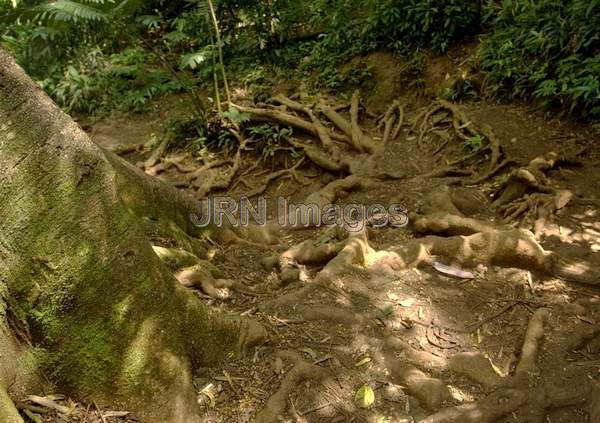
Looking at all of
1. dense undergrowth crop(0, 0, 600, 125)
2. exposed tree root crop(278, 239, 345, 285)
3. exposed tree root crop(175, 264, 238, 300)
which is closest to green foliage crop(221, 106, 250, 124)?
dense undergrowth crop(0, 0, 600, 125)

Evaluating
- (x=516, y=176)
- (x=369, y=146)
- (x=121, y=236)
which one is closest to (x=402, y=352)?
(x=121, y=236)


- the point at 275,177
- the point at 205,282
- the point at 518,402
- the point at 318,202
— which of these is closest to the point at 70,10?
the point at 275,177

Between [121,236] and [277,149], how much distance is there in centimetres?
569

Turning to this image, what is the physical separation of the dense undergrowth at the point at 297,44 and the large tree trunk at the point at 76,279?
4.48 m

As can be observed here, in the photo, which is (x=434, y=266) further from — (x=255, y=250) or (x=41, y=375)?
(x=41, y=375)

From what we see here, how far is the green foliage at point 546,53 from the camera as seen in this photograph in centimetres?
642

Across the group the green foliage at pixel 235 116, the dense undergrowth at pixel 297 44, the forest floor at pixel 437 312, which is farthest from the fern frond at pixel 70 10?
the forest floor at pixel 437 312

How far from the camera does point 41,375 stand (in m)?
2.35

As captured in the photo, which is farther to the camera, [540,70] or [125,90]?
[125,90]

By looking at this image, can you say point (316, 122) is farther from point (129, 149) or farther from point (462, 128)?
point (129, 149)

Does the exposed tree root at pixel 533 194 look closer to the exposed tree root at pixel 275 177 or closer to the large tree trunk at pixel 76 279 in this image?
the exposed tree root at pixel 275 177

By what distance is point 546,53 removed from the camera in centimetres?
700

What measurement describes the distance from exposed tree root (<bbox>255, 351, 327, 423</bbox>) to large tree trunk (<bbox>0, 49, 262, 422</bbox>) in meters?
0.39

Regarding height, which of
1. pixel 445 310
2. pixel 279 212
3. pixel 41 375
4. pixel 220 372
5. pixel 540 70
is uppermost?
pixel 540 70
